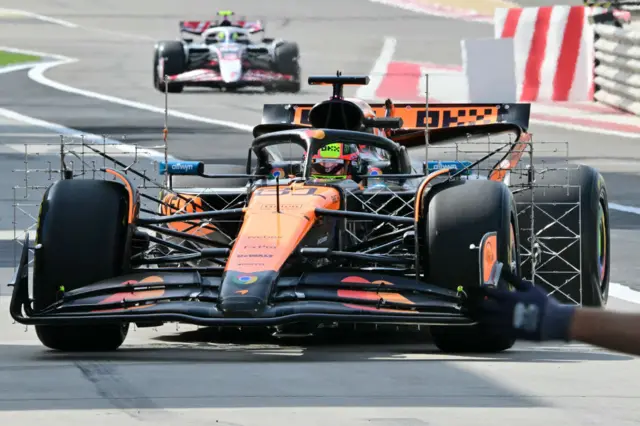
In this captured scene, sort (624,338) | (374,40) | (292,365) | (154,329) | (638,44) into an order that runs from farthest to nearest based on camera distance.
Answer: (374,40)
(638,44)
(154,329)
(292,365)
(624,338)

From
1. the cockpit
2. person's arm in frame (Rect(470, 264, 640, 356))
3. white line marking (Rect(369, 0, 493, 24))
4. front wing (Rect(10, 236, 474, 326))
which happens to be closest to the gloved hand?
person's arm in frame (Rect(470, 264, 640, 356))

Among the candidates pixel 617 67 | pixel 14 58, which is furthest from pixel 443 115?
pixel 14 58

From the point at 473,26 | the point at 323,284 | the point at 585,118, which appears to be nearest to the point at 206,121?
the point at 585,118

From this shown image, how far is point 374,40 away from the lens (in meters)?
48.3

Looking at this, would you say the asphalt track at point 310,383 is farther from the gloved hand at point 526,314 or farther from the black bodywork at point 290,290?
the gloved hand at point 526,314

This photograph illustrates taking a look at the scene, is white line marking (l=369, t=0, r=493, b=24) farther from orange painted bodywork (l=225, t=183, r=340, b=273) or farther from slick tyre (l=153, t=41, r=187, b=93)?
orange painted bodywork (l=225, t=183, r=340, b=273)

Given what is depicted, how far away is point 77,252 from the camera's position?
9523 millimetres

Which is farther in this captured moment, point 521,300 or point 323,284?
point 323,284

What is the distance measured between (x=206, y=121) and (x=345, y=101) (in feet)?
55.5

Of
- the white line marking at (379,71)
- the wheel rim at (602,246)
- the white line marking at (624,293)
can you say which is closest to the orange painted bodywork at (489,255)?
the wheel rim at (602,246)

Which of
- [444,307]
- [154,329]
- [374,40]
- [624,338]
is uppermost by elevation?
[624,338]

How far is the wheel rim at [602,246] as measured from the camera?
37.5 feet

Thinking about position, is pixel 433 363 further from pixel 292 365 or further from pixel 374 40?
pixel 374 40

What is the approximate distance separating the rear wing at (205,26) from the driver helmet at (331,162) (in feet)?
76.1
